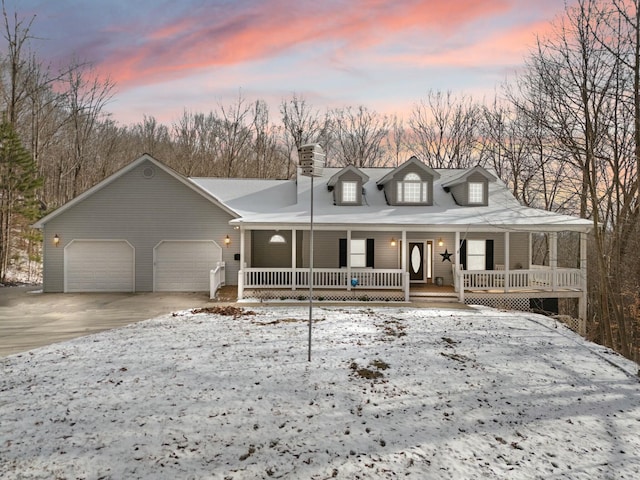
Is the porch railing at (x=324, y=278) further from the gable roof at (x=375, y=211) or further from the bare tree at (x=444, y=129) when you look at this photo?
the bare tree at (x=444, y=129)

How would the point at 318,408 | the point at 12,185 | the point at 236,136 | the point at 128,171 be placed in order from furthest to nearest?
1. the point at 236,136
2. the point at 12,185
3. the point at 128,171
4. the point at 318,408

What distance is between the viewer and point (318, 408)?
18.1 feet

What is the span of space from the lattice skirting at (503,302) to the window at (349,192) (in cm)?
645

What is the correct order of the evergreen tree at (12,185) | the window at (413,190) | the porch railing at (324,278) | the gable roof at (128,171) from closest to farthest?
the porch railing at (324,278) → the gable roof at (128,171) → the window at (413,190) → the evergreen tree at (12,185)

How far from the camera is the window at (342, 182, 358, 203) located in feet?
56.9

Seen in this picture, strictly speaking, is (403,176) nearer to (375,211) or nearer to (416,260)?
(375,211)

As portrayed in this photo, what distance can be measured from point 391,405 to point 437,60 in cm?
1666

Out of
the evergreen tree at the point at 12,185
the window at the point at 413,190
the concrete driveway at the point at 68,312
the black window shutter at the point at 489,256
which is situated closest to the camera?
the concrete driveway at the point at 68,312

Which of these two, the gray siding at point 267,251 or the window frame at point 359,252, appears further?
the gray siding at point 267,251

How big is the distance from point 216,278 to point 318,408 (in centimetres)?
1079

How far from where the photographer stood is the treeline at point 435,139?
558 inches

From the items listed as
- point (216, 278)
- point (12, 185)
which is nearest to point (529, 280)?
point (216, 278)

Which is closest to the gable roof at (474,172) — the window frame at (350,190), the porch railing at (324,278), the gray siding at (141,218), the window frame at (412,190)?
the window frame at (412,190)

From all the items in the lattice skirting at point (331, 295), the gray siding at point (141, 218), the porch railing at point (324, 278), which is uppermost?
the gray siding at point (141, 218)
